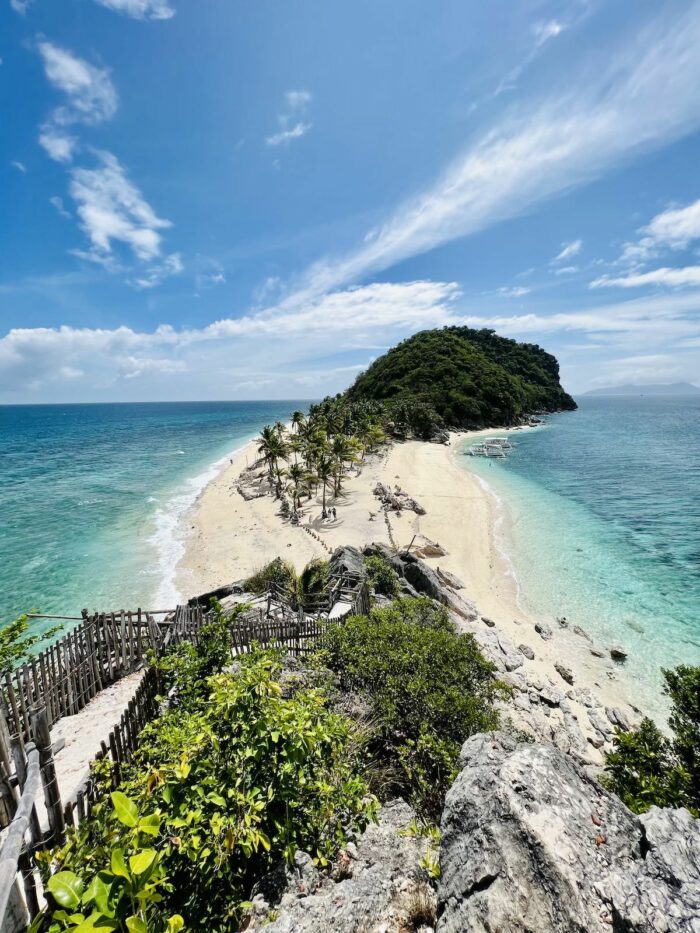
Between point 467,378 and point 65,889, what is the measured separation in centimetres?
9951

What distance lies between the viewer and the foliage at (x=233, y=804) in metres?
3.32

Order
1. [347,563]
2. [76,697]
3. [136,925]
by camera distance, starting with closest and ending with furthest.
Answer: [136,925], [76,697], [347,563]

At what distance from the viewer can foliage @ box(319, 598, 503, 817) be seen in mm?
6152

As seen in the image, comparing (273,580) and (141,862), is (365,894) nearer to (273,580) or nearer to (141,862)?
(141,862)

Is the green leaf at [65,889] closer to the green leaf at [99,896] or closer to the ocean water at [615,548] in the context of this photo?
the green leaf at [99,896]

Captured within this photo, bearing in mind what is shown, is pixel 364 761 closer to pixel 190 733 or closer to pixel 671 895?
pixel 190 733

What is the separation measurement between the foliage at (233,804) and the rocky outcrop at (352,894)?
20cm

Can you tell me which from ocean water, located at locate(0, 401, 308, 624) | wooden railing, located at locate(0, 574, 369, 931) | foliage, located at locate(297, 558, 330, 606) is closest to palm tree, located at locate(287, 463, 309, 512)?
ocean water, located at locate(0, 401, 308, 624)

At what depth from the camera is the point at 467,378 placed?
94.3 metres

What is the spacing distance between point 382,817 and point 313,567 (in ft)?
42.4

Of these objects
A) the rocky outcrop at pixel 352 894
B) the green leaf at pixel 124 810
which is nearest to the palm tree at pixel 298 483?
the rocky outcrop at pixel 352 894

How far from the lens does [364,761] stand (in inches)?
251

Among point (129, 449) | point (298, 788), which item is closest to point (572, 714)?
point (298, 788)

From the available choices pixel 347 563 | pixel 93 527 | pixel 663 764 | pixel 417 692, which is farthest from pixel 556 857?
pixel 93 527
